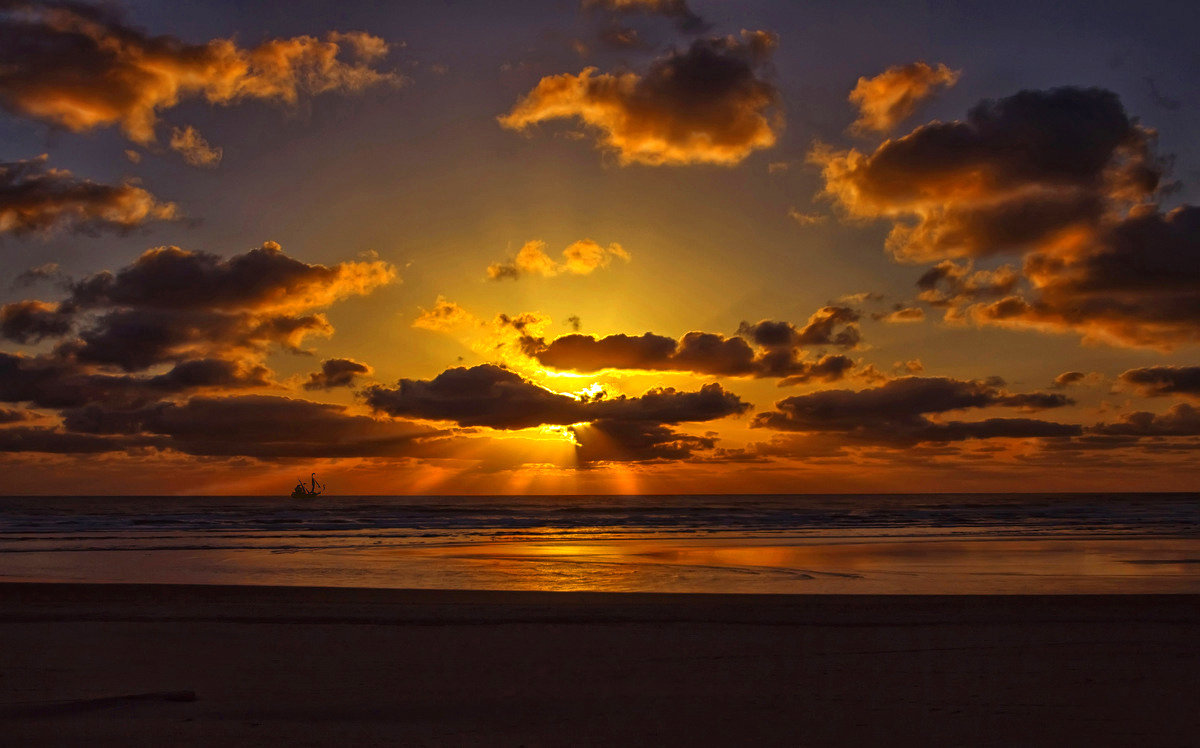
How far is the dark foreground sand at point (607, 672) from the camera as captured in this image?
8.77m

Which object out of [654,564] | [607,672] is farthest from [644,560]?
[607,672]

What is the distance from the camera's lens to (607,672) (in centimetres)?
1149

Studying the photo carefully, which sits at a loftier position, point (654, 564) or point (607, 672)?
point (607, 672)

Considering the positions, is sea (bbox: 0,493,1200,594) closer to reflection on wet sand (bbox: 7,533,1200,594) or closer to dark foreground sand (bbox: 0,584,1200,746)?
reflection on wet sand (bbox: 7,533,1200,594)

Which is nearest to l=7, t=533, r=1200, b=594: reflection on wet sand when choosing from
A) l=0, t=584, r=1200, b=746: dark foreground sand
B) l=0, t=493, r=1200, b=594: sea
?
l=0, t=493, r=1200, b=594: sea

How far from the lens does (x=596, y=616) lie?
16.2 m

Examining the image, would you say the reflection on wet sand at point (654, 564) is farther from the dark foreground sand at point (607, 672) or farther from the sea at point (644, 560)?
the dark foreground sand at point (607, 672)

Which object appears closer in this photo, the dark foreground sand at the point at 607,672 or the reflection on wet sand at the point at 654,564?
the dark foreground sand at the point at 607,672

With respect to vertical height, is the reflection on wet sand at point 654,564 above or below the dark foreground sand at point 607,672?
below

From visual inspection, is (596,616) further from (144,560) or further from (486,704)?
(144,560)

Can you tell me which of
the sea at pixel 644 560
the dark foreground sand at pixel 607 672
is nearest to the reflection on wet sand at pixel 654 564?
the sea at pixel 644 560

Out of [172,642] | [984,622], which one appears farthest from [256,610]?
[984,622]

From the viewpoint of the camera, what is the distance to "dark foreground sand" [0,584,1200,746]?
877 cm

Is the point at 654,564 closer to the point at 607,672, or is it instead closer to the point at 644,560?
the point at 644,560
